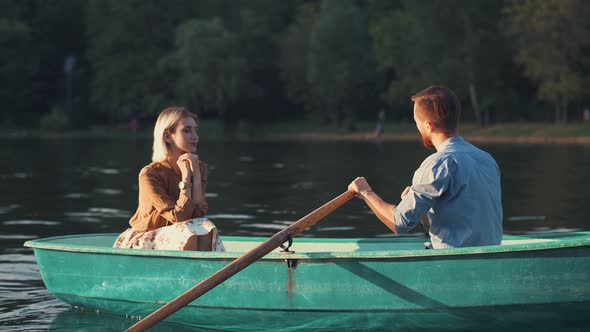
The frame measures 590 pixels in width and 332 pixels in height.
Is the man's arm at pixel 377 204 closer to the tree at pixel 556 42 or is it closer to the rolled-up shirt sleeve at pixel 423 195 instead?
the rolled-up shirt sleeve at pixel 423 195

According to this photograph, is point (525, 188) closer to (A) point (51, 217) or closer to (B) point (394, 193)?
(B) point (394, 193)

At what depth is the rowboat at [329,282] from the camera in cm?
673

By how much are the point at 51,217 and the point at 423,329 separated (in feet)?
29.6

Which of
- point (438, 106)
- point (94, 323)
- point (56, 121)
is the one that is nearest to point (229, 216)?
point (94, 323)

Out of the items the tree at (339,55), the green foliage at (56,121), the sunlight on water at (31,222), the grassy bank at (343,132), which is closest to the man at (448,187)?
the sunlight on water at (31,222)

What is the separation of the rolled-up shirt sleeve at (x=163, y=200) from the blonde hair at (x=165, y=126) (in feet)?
0.57

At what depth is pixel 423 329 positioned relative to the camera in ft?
23.4

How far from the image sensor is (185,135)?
299 inches

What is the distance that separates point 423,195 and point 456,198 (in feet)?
0.77

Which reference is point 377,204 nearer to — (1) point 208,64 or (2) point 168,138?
(2) point 168,138

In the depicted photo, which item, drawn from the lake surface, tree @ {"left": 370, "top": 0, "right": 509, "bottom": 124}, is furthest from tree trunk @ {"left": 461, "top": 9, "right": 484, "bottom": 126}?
the lake surface

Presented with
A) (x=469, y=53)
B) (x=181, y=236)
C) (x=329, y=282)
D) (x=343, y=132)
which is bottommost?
(x=329, y=282)

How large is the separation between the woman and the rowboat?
252mm

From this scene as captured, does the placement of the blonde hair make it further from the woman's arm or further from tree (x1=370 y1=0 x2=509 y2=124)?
tree (x1=370 y1=0 x2=509 y2=124)
